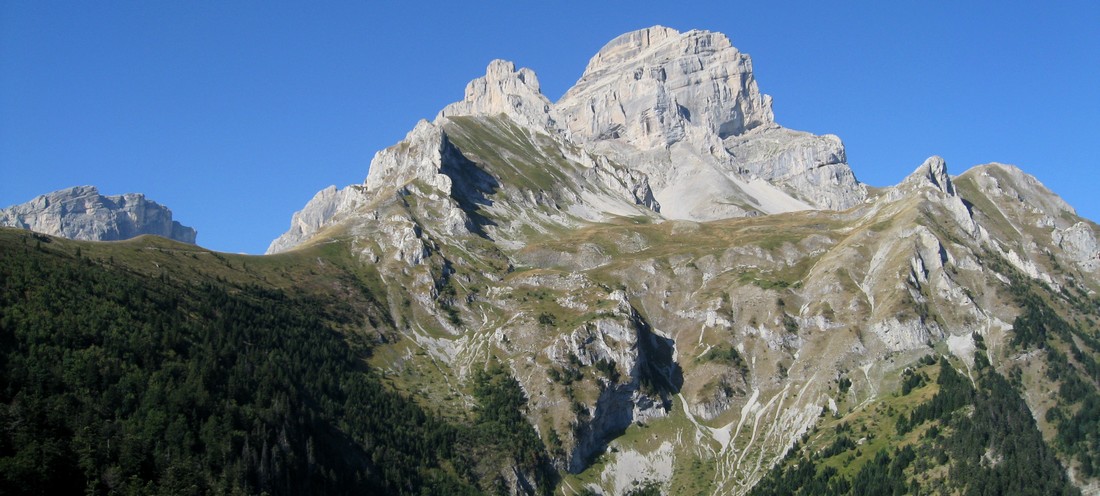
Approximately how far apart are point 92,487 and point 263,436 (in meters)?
46.1

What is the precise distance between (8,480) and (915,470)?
171 metres

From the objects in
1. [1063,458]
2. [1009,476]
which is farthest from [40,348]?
[1063,458]

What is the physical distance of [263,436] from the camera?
17875cm

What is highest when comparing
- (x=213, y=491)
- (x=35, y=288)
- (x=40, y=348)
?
(x=35, y=288)

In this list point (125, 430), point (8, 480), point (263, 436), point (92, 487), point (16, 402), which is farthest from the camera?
point (263, 436)

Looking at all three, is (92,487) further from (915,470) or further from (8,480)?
(915,470)

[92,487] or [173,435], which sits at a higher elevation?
[173,435]

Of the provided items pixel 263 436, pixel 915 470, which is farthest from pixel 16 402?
pixel 915 470

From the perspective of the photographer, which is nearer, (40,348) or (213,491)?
(213,491)

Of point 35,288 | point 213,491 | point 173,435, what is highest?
point 35,288

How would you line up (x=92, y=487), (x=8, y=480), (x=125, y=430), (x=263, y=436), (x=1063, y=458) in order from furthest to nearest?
(x=1063, y=458), (x=263, y=436), (x=125, y=430), (x=92, y=487), (x=8, y=480)

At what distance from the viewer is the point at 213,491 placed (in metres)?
154

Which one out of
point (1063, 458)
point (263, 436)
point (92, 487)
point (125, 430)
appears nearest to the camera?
point (92, 487)

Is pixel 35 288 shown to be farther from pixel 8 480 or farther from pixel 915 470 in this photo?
pixel 915 470
